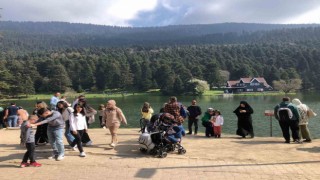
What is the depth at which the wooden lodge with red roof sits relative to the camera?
117625 millimetres

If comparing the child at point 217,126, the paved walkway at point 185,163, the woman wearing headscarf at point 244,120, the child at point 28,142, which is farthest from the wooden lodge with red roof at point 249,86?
the child at point 28,142

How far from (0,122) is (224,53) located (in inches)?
5684

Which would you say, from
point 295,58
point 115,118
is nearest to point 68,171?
point 115,118

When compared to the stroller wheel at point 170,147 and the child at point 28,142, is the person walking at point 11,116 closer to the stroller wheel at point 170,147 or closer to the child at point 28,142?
the child at point 28,142

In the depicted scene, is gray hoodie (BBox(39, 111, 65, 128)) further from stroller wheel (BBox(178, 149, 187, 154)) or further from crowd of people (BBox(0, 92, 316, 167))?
stroller wheel (BBox(178, 149, 187, 154))

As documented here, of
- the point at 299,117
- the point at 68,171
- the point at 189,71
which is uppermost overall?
the point at 189,71

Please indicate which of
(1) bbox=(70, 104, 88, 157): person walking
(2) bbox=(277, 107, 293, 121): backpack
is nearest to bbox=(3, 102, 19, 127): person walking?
(1) bbox=(70, 104, 88, 157): person walking

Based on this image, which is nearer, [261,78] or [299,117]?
[299,117]

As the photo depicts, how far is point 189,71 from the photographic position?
11588 centimetres

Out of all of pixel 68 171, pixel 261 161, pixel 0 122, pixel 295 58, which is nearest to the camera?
pixel 68 171

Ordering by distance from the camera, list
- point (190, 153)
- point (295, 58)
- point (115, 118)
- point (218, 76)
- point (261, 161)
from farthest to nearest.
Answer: point (295, 58) → point (218, 76) → point (115, 118) → point (190, 153) → point (261, 161)

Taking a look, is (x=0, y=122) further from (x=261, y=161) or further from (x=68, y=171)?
(x=261, y=161)

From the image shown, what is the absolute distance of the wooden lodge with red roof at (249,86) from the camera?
118 m

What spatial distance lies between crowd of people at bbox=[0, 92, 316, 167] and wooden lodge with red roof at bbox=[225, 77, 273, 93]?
105113 mm
